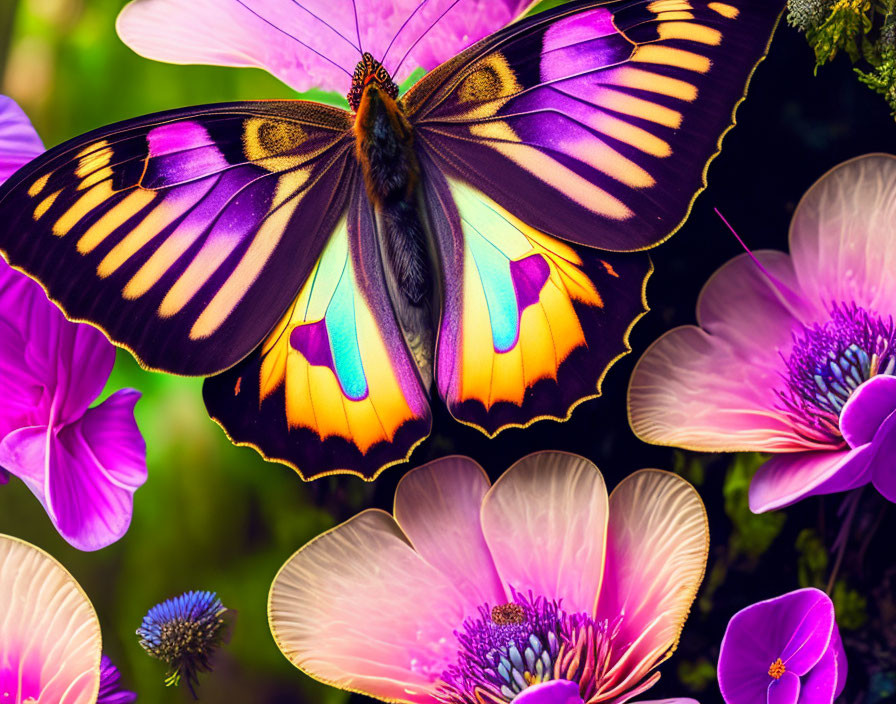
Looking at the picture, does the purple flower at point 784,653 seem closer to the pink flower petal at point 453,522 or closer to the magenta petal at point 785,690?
the magenta petal at point 785,690

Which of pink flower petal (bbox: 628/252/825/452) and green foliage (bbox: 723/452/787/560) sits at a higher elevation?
pink flower petal (bbox: 628/252/825/452)

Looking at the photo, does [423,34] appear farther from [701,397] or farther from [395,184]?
[701,397]

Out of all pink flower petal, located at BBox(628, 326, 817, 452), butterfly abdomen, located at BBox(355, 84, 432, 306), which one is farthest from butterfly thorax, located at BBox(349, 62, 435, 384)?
pink flower petal, located at BBox(628, 326, 817, 452)

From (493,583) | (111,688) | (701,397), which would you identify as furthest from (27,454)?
(701,397)

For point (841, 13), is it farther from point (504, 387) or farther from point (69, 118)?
point (69, 118)

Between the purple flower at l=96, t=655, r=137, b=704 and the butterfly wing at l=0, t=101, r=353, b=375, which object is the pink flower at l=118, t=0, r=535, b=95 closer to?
the butterfly wing at l=0, t=101, r=353, b=375

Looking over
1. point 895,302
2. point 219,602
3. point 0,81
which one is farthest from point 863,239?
point 0,81
